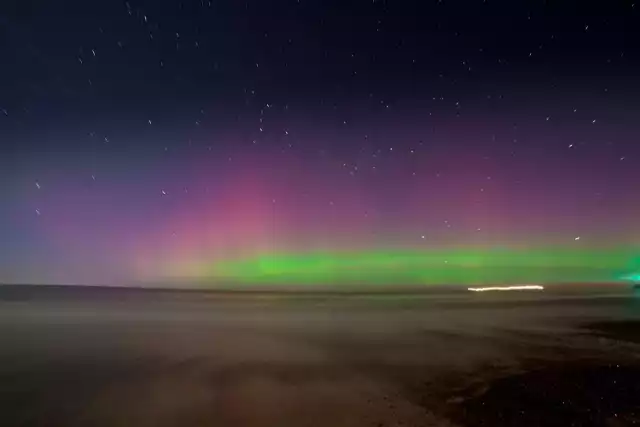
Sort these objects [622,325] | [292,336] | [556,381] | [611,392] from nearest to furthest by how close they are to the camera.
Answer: [611,392]
[556,381]
[292,336]
[622,325]

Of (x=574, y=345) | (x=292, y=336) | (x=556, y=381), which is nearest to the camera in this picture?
(x=556, y=381)

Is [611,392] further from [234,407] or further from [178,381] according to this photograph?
[178,381]

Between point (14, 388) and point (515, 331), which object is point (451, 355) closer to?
point (515, 331)

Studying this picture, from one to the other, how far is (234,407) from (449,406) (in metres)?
4.33

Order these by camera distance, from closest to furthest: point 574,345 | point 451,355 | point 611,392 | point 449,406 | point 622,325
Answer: point 449,406, point 611,392, point 451,355, point 574,345, point 622,325

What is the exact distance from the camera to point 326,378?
588 inches

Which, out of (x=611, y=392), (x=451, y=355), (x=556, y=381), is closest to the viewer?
(x=611, y=392)

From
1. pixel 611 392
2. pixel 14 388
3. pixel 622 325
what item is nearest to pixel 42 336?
pixel 14 388

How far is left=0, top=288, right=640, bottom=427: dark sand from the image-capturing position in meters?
10.5

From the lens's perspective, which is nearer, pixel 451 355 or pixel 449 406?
pixel 449 406

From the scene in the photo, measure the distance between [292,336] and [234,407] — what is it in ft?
49.6

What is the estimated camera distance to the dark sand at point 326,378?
10461mm

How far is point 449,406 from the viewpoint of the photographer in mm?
11055

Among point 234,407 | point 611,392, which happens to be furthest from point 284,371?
point 611,392
